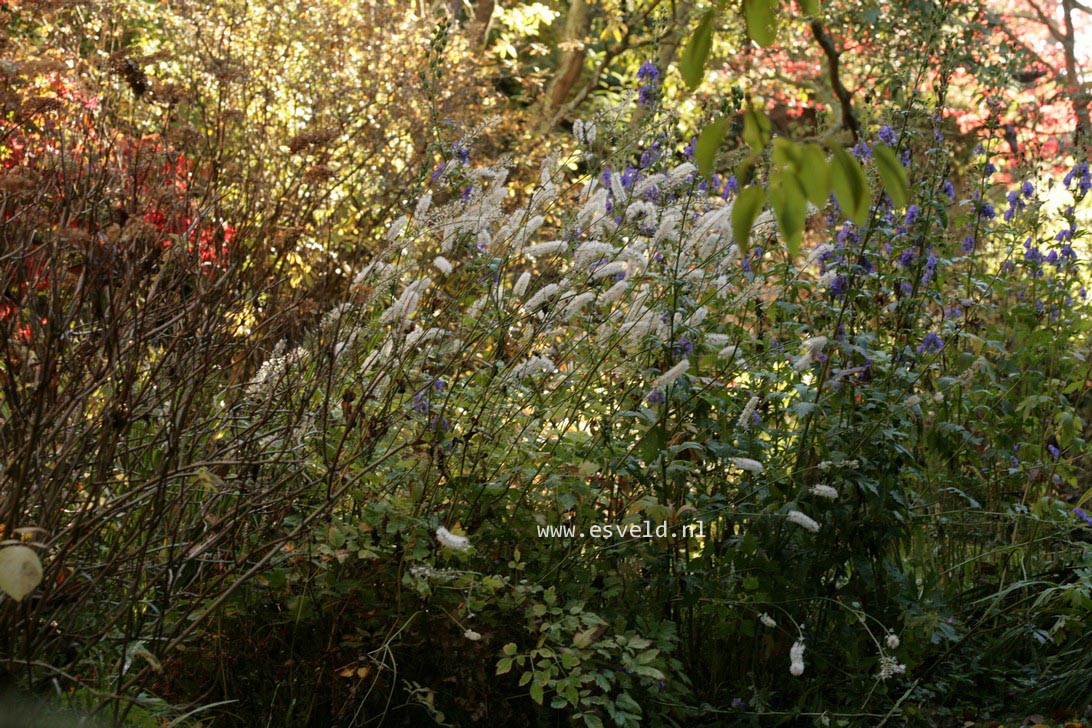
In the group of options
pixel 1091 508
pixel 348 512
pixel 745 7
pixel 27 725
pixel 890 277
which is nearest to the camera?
pixel 745 7

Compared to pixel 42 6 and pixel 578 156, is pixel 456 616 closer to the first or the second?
pixel 578 156

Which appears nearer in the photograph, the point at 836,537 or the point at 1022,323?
the point at 836,537

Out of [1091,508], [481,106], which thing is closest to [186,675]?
[1091,508]

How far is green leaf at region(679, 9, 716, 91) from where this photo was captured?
1346 millimetres

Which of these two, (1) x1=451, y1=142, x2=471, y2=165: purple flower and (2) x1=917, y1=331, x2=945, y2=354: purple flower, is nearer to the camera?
(1) x1=451, y1=142, x2=471, y2=165: purple flower

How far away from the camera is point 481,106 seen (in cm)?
911

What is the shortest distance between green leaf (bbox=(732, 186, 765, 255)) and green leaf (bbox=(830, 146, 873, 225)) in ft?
0.29

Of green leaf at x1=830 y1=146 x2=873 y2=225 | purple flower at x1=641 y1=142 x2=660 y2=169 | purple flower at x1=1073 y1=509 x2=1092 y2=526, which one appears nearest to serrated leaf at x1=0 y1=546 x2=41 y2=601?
green leaf at x1=830 y1=146 x2=873 y2=225

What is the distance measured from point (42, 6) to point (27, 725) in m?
2.85

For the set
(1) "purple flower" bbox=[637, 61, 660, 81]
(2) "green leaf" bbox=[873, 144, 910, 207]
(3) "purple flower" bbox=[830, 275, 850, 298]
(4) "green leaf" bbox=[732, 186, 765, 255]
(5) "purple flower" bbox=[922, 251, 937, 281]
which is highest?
(1) "purple flower" bbox=[637, 61, 660, 81]

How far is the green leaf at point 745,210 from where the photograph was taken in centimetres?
125

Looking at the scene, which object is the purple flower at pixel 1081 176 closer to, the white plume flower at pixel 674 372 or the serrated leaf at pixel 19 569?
the white plume flower at pixel 674 372

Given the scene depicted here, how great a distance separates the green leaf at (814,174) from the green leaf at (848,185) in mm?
11

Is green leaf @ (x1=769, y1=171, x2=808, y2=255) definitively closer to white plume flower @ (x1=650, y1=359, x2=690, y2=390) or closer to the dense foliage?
the dense foliage
